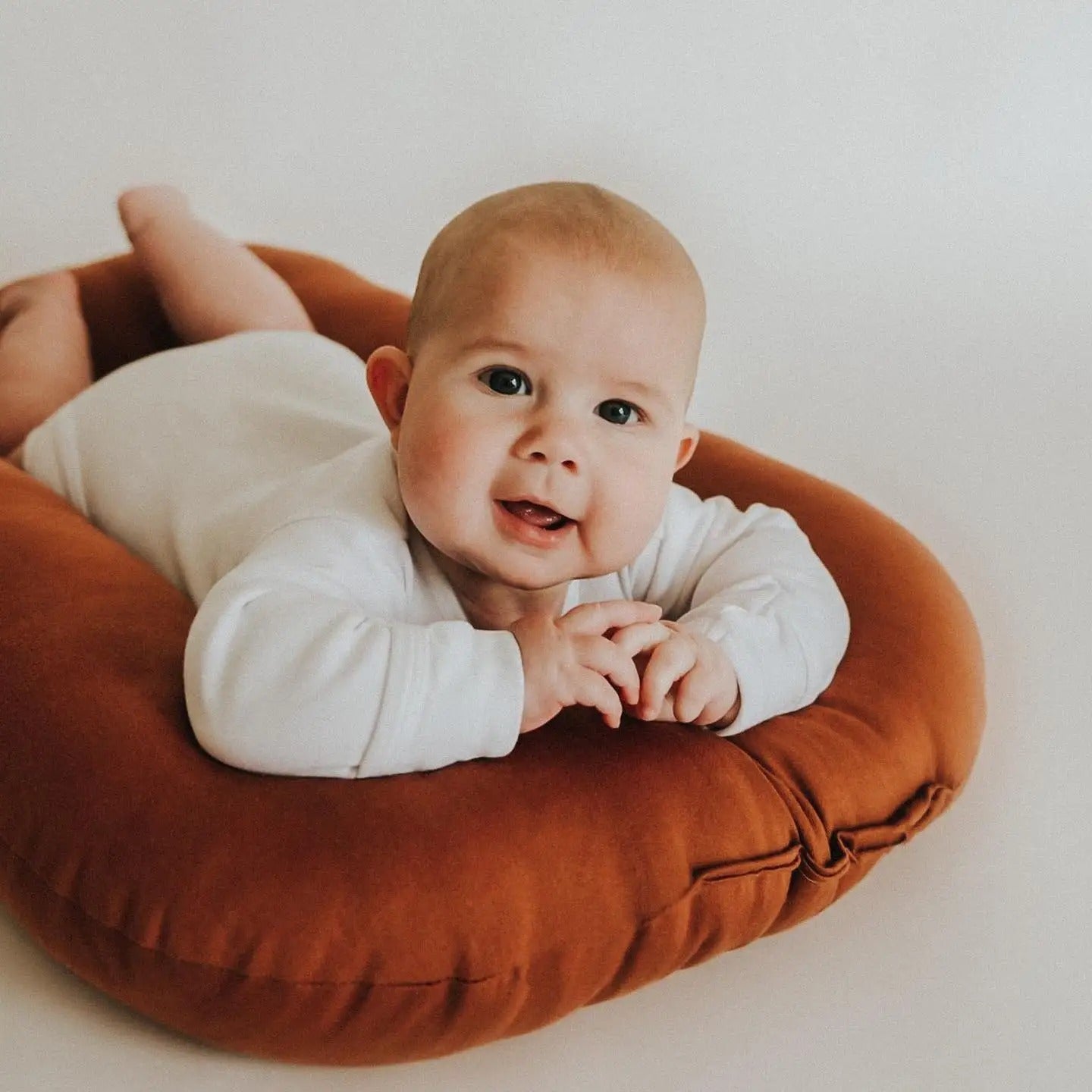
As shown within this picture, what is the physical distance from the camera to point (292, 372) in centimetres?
201

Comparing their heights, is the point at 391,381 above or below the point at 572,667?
above

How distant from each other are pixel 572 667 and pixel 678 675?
11 cm

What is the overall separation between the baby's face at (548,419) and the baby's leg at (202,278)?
980mm

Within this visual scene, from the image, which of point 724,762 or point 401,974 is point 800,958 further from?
point 401,974

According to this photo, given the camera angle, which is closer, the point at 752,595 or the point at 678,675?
the point at 678,675

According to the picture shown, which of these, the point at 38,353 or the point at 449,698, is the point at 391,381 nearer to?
the point at 449,698

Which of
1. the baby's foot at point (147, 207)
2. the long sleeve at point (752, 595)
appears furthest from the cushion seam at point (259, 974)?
the baby's foot at point (147, 207)

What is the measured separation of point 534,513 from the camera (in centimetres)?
136

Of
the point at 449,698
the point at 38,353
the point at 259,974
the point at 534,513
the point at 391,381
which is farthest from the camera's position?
the point at 38,353

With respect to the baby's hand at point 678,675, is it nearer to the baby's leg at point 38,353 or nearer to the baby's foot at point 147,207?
the baby's leg at point 38,353

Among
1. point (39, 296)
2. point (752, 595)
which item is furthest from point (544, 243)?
point (39, 296)

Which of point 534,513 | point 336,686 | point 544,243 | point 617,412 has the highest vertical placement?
point 544,243

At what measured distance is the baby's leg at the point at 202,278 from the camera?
2.31 metres

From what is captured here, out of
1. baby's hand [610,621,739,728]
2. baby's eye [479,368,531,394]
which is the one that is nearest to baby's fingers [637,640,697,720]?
baby's hand [610,621,739,728]
